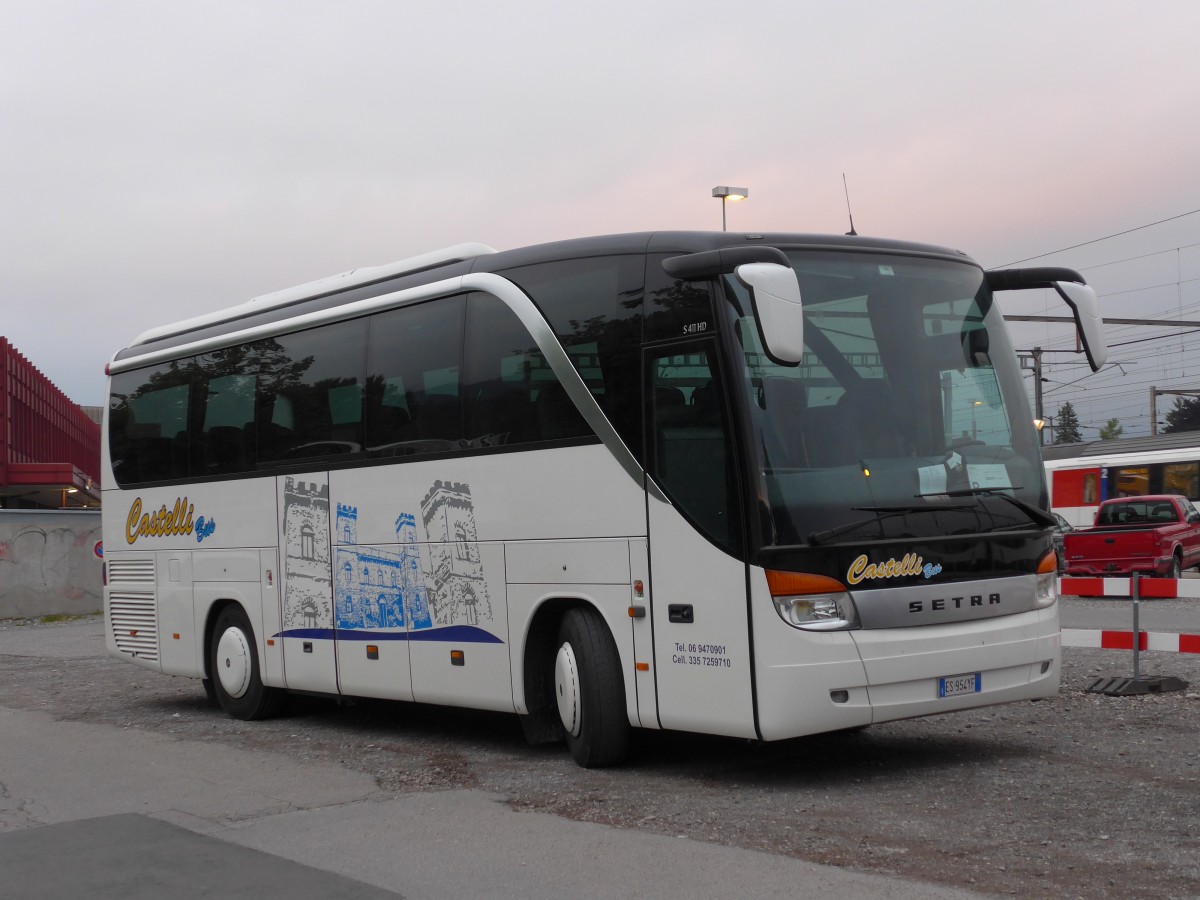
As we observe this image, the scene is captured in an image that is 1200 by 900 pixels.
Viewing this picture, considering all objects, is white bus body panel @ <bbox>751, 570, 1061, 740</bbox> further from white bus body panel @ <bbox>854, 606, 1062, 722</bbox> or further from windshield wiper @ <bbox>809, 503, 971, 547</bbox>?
windshield wiper @ <bbox>809, 503, 971, 547</bbox>

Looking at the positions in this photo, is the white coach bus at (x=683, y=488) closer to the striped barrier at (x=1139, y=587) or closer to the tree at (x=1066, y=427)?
the striped barrier at (x=1139, y=587)

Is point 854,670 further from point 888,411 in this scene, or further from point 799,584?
point 888,411

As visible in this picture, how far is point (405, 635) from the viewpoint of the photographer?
10789 millimetres

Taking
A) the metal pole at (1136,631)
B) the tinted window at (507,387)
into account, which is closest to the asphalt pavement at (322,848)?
the tinted window at (507,387)

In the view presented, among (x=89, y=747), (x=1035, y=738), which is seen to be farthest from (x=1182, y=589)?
(x=89, y=747)

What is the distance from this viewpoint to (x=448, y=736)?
1129 centimetres

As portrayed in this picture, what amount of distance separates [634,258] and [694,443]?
1.36 metres

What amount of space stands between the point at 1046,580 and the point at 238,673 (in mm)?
7460

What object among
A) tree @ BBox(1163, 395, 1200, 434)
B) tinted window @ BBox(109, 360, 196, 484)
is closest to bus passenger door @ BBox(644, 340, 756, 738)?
tinted window @ BBox(109, 360, 196, 484)

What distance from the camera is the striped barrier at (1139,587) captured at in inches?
447

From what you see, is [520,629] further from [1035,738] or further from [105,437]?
[105,437]

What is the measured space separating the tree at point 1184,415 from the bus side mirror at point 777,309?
90.6 m

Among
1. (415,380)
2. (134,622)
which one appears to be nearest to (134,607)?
(134,622)

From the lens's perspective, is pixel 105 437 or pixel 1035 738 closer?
pixel 1035 738
